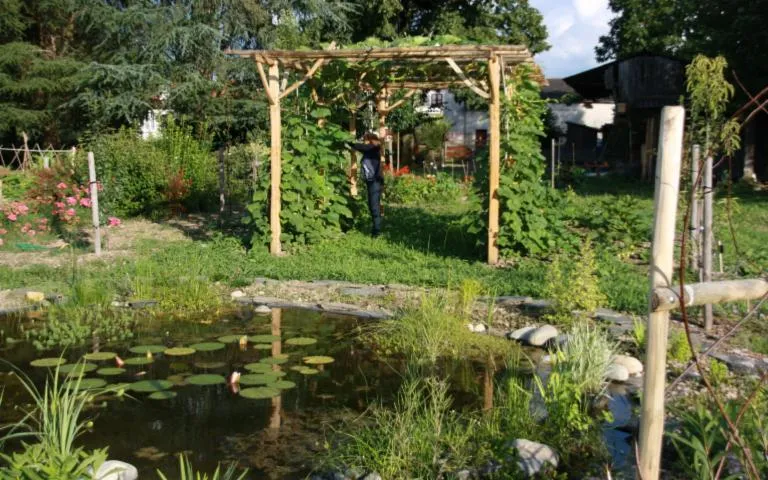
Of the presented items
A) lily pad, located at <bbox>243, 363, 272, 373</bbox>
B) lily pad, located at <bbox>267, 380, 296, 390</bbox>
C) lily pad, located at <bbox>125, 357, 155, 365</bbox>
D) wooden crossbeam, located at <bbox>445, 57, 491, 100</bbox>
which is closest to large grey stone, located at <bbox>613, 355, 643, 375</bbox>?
lily pad, located at <bbox>267, 380, 296, 390</bbox>

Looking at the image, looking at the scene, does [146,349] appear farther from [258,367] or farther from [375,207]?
[375,207]

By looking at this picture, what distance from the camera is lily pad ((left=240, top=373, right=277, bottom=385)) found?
604 cm

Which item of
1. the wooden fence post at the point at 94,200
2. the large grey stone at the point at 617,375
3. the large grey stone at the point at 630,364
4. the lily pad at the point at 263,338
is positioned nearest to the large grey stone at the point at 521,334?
the large grey stone at the point at 630,364

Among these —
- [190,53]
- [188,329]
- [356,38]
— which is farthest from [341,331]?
[356,38]

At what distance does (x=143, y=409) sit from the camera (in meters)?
5.50

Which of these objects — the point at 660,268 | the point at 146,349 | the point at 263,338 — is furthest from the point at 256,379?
the point at 660,268

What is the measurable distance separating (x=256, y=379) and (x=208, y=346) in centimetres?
110

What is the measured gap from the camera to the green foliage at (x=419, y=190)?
16688 mm

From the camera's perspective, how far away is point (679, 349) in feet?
20.5

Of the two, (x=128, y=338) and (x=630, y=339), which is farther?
(x=128, y=338)

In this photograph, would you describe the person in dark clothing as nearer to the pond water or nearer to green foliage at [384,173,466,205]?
green foliage at [384,173,466,205]

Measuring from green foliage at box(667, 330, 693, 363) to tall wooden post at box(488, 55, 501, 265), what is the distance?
3.85m

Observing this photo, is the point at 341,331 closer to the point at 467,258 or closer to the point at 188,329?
the point at 188,329

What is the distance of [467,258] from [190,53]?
58.4ft
